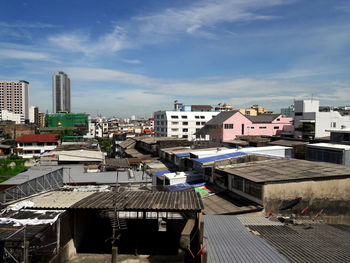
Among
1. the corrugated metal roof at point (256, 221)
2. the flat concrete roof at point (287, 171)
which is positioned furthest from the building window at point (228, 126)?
the corrugated metal roof at point (256, 221)

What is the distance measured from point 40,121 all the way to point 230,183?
153 m

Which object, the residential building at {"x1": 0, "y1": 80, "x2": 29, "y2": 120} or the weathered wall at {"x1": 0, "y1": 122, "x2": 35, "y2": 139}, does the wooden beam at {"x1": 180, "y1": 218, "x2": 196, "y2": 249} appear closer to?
the weathered wall at {"x1": 0, "y1": 122, "x2": 35, "y2": 139}

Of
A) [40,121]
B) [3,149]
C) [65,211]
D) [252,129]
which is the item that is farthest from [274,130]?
[40,121]

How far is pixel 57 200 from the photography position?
9648mm

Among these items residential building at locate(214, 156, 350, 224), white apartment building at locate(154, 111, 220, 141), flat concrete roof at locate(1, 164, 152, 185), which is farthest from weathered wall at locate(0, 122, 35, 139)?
residential building at locate(214, 156, 350, 224)

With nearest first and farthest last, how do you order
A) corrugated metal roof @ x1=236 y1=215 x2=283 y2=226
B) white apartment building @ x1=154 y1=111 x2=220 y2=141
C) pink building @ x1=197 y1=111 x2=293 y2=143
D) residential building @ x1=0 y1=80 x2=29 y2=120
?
1. corrugated metal roof @ x1=236 y1=215 x2=283 y2=226
2. pink building @ x1=197 y1=111 x2=293 y2=143
3. white apartment building @ x1=154 y1=111 x2=220 y2=141
4. residential building @ x1=0 y1=80 x2=29 y2=120

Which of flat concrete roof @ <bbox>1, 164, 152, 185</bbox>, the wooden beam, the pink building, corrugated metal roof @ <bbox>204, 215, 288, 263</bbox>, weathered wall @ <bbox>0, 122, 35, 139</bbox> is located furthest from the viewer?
weathered wall @ <bbox>0, 122, 35, 139</bbox>

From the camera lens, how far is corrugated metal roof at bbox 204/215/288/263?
729 centimetres

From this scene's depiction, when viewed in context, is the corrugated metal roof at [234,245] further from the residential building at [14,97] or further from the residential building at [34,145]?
the residential building at [14,97]

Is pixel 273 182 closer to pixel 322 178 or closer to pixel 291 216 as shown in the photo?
pixel 291 216

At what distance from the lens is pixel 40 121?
144625mm

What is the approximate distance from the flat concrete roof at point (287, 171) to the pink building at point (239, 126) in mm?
26188

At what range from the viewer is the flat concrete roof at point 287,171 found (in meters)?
12.3

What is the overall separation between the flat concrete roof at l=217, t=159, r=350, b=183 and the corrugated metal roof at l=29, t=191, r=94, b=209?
7.89 metres
